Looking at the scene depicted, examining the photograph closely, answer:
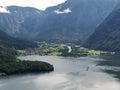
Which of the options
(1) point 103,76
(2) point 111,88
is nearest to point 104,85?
(2) point 111,88

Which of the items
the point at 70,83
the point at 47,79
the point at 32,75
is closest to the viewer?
the point at 70,83

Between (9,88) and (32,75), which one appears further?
(32,75)

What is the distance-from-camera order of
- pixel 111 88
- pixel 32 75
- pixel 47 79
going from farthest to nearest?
pixel 32 75
pixel 47 79
pixel 111 88

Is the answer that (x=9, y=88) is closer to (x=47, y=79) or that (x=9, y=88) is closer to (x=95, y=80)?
(x=47, y=79)

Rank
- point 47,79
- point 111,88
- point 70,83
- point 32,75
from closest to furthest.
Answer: point 111,88 → point 70,83 → point 47,79 → point 32,75

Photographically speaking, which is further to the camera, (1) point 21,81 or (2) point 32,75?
(2) point 32,75

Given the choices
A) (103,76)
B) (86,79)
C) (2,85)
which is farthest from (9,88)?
(103,76)

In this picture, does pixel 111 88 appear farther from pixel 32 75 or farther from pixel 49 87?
pixel 32 75

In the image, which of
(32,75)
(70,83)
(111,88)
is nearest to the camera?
(111,88)

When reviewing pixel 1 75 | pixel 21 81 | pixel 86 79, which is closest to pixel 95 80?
pixel 86 79
